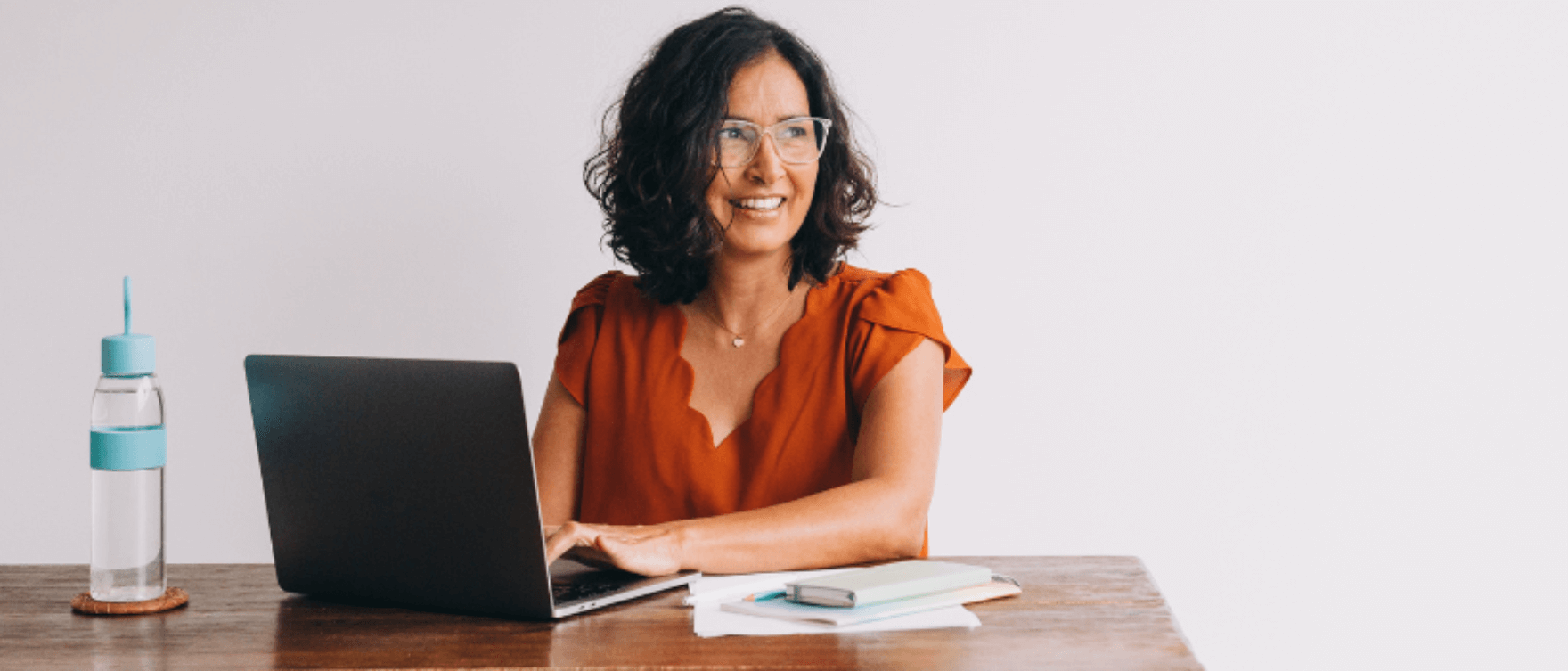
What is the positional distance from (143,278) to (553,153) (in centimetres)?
81

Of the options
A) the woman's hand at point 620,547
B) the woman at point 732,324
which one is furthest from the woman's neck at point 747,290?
the woman's hand at point 620,547

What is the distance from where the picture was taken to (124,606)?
1.24 meters

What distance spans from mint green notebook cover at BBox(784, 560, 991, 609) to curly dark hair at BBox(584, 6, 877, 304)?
0.73 m

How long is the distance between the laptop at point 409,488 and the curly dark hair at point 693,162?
2.24 feet

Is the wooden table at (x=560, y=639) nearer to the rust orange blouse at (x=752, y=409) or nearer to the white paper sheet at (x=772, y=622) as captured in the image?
the white paper sheet at (x=772, y=622)

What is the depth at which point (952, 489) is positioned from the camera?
241cm

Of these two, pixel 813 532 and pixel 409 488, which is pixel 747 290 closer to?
pixel 813 532

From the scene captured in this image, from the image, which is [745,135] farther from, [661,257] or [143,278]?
[143,278]

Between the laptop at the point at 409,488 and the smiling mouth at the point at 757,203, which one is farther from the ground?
the smiling mouth at the point at 757,203

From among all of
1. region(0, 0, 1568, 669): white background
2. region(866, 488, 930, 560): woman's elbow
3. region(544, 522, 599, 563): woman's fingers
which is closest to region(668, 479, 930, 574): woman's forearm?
region(866, 488, 930, 560): woman's elbow

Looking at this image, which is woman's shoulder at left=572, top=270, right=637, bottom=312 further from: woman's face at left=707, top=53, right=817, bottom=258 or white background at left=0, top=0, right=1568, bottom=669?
white background at left=0, top=0, right=1568, bottom=669

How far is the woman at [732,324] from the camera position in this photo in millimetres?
1823

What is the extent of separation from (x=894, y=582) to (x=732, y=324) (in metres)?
0.80

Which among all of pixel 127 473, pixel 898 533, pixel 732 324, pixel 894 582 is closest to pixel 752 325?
pixel 732 324
